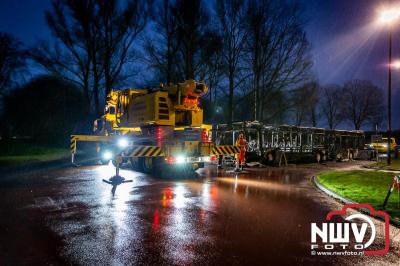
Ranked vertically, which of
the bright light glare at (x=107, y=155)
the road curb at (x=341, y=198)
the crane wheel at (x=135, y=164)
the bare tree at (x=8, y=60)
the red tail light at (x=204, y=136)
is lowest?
the road curb at (x=341, y=198)

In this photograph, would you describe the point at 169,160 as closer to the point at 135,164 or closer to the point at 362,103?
the point at 135,164

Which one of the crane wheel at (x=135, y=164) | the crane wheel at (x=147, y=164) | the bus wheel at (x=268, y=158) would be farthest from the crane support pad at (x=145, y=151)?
the bus wheel at (x=268, y=158)

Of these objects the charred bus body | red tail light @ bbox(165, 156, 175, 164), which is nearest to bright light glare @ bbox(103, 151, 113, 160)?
red tail light @ bbox(165, 156, 175, 164)

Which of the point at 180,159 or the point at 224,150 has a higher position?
the point at 224,150

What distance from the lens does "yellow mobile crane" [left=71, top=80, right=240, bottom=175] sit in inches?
557

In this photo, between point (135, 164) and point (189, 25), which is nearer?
point (135, 164)

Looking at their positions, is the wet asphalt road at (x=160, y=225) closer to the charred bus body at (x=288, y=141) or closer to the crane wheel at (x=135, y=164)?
the crane wheel at (x=135, y=164)

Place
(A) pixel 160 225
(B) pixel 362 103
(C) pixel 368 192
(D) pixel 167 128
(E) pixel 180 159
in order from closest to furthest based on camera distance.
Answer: (A) pixel 160 225 < (C) pixel 368 192 < (E) pixel 180 159 < (D) pixel 167 128 < (B) pixel 362 103

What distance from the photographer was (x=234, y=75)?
112ft

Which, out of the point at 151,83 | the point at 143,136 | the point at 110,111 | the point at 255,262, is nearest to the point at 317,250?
the point at 255,262

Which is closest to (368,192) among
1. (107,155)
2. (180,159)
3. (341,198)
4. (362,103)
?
(341,198)

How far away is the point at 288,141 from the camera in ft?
88.0

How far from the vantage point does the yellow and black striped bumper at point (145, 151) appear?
13.2 m

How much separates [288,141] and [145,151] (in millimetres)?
16308
